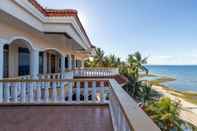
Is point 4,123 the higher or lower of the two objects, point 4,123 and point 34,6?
the lower

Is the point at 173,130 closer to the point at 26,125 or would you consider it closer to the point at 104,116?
the point at 104,116

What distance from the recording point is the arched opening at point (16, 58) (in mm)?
7984

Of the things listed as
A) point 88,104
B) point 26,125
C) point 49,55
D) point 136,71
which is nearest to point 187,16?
point 136,71

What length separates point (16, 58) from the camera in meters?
8.88

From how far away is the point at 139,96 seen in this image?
28.7 metres

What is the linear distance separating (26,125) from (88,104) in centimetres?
195

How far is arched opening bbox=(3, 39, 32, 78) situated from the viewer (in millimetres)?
7984

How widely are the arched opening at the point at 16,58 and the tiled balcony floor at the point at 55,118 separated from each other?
9.53 ft

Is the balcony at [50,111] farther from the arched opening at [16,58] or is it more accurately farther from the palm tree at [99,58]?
the palm tree at [99,58]

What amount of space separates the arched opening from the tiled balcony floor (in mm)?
2904

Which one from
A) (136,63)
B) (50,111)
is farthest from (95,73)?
(136,63)

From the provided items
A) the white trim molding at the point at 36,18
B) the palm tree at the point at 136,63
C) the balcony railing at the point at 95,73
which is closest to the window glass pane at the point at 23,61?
the white trim molding at the point at 36,18

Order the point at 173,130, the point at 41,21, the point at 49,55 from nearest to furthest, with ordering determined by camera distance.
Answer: the point at 41,21 < the point at 49,55 < the point at 173,130

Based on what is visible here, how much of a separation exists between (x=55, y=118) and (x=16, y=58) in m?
5.02
